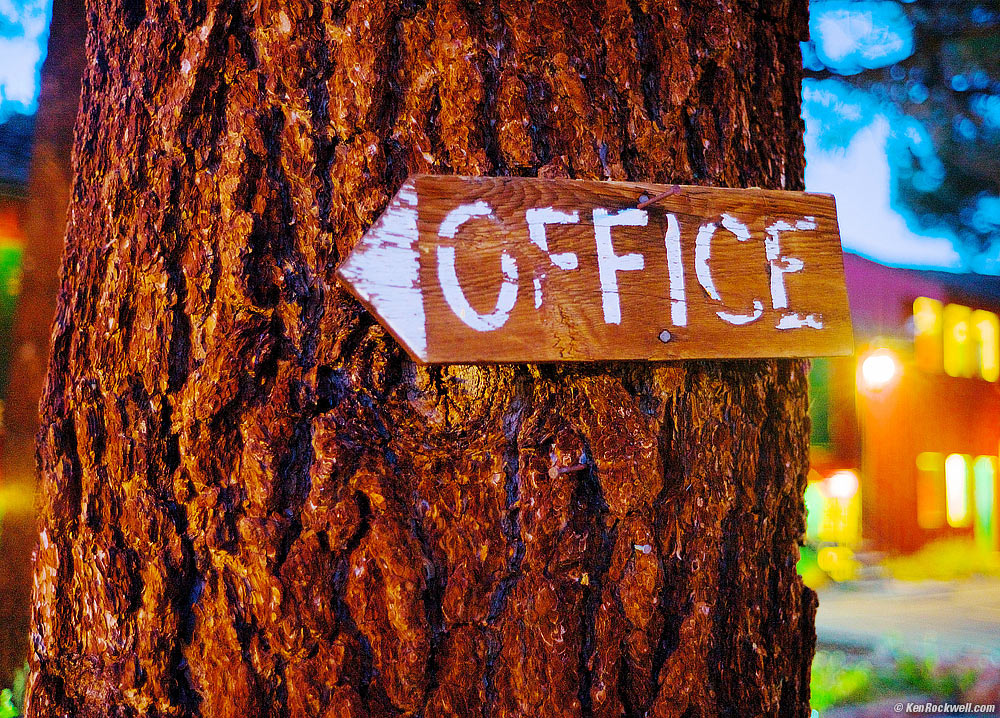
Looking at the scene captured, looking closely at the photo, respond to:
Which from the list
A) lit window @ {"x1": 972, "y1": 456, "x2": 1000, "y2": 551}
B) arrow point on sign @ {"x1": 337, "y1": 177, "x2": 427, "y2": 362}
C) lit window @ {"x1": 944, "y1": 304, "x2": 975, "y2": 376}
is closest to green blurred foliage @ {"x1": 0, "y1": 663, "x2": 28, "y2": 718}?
arrow point on sign @ {"x1": 337, "y1": 177, "x2": 427, "y2": 362}

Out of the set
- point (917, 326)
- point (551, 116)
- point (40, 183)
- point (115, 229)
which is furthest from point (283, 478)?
point (917, 326)

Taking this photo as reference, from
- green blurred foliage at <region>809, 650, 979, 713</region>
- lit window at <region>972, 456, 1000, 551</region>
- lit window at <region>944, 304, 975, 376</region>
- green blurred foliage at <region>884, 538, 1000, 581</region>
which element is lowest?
green blurred foliage at <region>884, 538, 1000, 581</region>

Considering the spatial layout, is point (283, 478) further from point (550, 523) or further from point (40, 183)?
point (40, 183)

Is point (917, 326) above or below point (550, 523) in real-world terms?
above

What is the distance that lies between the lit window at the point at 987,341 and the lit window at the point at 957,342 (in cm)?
16

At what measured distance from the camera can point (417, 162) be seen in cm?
80

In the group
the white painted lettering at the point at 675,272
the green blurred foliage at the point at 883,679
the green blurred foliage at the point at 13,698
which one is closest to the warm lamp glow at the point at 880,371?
the green blurred foliage at the point at 883,679

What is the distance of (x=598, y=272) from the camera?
766 millimetres

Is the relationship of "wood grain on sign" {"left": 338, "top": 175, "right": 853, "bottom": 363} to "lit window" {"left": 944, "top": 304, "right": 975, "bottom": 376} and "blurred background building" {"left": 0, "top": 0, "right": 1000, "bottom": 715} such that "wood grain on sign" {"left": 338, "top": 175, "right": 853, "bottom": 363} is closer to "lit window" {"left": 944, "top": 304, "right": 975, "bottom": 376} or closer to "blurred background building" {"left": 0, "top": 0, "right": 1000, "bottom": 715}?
"blurred background building" {"left": 0, "top": 0, "right": 1000, "bottom": 715}

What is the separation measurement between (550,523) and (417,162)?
0.42m

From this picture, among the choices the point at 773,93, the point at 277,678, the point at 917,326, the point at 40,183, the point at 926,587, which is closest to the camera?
the point at 277,678

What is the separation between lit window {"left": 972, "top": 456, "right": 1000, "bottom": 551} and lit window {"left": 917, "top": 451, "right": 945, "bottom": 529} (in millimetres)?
741

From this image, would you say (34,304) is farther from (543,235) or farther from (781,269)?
(781,269)

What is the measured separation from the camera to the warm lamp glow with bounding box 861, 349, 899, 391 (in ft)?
29.8
